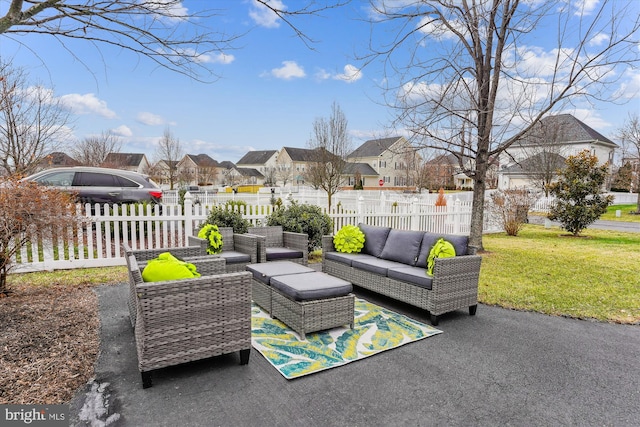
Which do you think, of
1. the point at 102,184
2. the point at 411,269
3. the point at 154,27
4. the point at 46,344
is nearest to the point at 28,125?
the point at 102,184

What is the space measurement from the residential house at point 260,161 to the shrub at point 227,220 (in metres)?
47.2

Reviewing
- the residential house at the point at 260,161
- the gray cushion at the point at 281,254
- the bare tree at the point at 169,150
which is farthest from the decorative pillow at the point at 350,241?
the residential house at the point at 260,161

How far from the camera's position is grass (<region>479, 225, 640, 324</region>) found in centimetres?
439

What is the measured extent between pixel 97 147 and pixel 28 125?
43.4ft

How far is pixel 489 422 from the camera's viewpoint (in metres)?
2.15

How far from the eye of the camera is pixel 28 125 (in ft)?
27.9

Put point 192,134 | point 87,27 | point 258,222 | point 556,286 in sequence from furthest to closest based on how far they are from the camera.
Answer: point 192,134 → point 258,222 → point 556,286 → point 87,27

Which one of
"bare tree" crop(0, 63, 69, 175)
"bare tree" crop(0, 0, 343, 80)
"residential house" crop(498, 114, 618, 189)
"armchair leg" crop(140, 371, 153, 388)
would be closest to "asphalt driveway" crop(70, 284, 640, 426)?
"armchair leg" crop(140, 371, 153, 388)

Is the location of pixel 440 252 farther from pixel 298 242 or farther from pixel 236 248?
pixel 236 248

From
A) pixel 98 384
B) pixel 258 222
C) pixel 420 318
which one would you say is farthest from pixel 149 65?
pixel 258 222

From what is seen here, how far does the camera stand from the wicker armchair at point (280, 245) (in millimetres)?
5137

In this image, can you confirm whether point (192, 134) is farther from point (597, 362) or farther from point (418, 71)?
point (597, 362)

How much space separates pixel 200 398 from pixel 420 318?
2.57 m

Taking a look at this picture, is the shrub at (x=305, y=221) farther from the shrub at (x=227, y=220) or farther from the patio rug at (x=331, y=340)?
the patio rug at (x=331, y=340)
